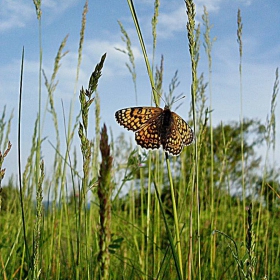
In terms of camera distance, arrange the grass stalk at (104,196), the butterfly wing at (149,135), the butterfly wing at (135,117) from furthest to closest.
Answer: the butterfly wing at (135,117) < the butterfly wing at (149,135) < the grass stalk at (104,196)

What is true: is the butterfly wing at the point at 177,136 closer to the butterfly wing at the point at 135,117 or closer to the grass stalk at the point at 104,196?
the butterfly wing at the point at 135,117

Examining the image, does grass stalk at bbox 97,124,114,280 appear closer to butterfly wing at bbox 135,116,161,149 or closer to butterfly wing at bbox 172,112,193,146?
butterfly wing at bbox 135,116,161,149

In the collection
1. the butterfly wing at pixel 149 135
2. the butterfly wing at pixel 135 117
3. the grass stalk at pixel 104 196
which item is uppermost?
the butterfly wing at pixel 135 117

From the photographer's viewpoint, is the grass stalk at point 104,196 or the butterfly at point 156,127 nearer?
the grass stalk at point 104,196

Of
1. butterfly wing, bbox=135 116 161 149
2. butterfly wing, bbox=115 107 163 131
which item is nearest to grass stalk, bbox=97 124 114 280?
butterfly wing, bbox=135 116 161 149

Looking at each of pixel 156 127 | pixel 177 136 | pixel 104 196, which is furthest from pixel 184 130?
pixel 104 196

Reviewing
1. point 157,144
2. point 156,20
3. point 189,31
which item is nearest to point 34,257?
point 189,31

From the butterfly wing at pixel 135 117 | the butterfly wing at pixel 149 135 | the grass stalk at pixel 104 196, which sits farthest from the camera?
the butterfly wing at pixel 135 117

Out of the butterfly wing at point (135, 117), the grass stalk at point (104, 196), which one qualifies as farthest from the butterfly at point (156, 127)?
the grass stalk at point (104, 196)

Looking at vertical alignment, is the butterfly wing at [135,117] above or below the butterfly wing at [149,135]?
above
